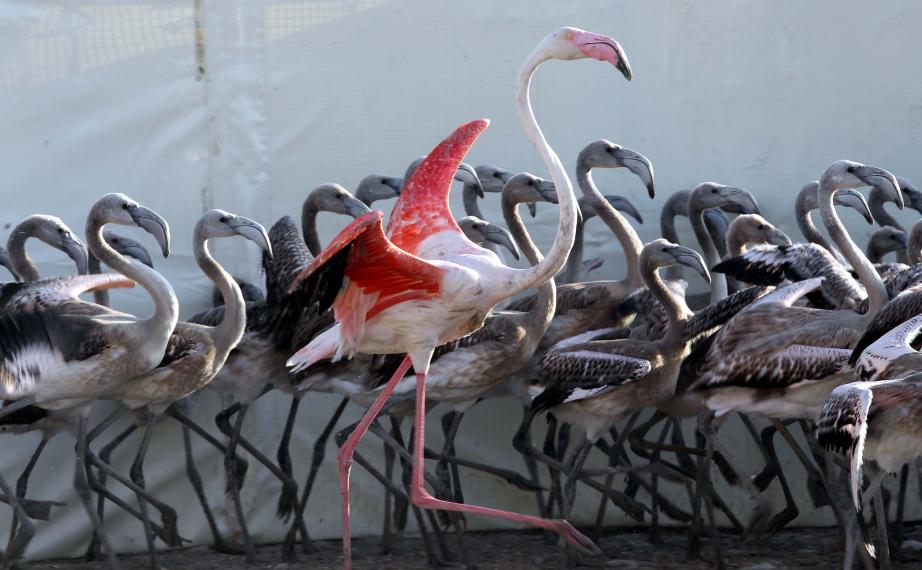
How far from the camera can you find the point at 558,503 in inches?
322

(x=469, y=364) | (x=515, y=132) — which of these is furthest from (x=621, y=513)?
(x=515, y=132)

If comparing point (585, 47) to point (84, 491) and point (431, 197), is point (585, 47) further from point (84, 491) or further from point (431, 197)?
point (84, 491)

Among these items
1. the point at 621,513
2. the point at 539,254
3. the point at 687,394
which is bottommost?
the point at 621,513

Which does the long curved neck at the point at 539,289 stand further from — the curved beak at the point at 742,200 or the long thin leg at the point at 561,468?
the curved beak at the point at 742,200

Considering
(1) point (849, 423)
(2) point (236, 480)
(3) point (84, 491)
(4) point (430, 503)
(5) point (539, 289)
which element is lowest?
(2) point (236, 480)

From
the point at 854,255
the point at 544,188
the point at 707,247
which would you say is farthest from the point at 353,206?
the point at 854,255

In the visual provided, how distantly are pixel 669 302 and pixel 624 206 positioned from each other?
128cm

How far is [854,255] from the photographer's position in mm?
7914

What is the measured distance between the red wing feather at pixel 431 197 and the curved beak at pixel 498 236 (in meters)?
1.03

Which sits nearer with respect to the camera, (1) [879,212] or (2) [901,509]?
(2) [901,509]

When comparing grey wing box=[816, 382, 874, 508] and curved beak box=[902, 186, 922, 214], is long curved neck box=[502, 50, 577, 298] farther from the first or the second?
curved beak box=[902, 186, 922, 214]

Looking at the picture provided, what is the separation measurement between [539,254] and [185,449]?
221 centimetres

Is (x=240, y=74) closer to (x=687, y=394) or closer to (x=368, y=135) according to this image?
(x=368, y=135)

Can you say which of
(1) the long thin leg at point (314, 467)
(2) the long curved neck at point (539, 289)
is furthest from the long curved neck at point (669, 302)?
(1) the long thin leg at point (314, 467)
